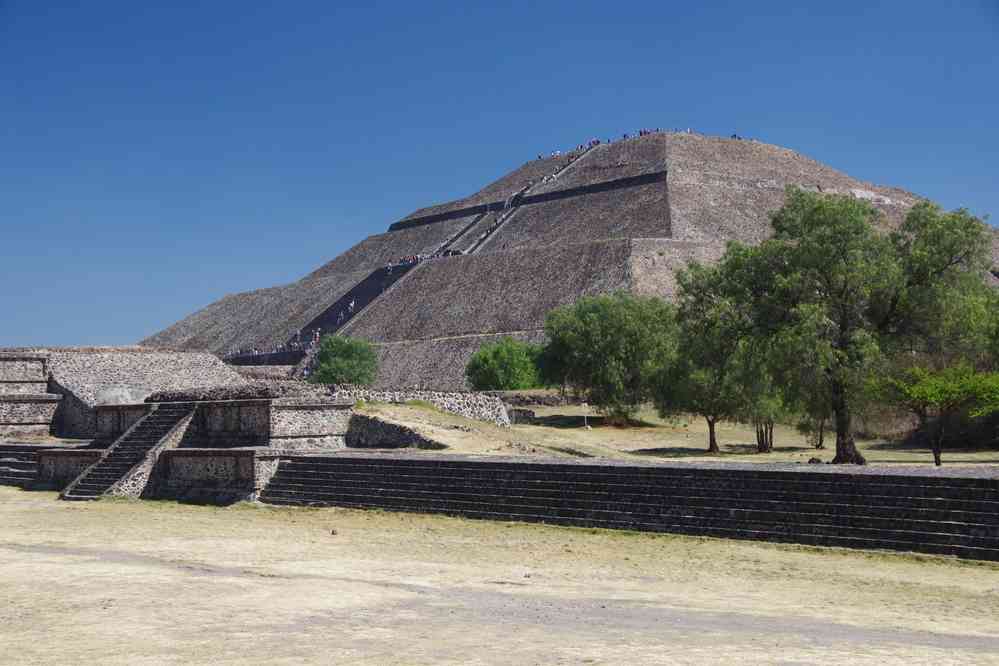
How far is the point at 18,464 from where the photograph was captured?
24.8m

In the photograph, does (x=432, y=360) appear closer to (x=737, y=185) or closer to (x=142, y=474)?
(x=737, y=185)

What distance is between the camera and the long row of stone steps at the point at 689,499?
12.4m

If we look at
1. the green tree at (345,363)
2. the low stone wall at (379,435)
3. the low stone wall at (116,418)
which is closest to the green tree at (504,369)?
→ the green tree at (345,363)

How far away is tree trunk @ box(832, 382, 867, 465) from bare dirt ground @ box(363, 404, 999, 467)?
66.0 inches

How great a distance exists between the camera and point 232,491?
20250mm

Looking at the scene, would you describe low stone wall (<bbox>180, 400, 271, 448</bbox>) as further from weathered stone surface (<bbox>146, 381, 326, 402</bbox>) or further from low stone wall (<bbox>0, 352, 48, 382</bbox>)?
low stone wall (<bbox>0, 352, 48, 382</bbox>)

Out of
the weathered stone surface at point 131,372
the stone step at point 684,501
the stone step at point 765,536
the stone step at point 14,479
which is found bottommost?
the stone step at point 14,479

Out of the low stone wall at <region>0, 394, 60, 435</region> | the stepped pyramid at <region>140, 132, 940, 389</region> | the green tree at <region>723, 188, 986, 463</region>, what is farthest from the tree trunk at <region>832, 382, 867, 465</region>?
the stepped pyramid at <region>140, 132, 940, 389</region>

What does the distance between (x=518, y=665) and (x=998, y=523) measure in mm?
6972

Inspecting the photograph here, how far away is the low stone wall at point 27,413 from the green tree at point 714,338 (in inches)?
696

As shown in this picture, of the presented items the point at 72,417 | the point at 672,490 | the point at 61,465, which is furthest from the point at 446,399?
the point at 672,490

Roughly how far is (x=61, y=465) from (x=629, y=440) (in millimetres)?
17804

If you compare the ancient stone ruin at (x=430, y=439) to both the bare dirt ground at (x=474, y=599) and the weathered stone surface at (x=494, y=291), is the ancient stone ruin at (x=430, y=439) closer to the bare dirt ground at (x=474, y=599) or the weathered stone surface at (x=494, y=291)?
the weathered stone surface at (x=494, y=291)

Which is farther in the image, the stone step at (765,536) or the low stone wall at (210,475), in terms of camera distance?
the low stone wall at (210,475)
